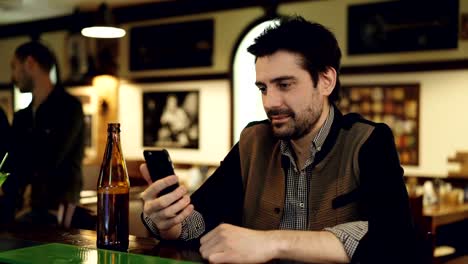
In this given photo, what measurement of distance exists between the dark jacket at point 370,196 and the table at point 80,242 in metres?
0.26

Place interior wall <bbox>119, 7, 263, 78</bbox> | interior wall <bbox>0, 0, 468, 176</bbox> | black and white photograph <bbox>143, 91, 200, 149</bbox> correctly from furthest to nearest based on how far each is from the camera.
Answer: black and white photograph <bbox>143, 91, 200, 149</bbox> → interior wall <bbox>119, 7, 263, 78</bbox> → interior wall <bbox>0, 0, 468, 176</bbox>

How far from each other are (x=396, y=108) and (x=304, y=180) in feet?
14.7

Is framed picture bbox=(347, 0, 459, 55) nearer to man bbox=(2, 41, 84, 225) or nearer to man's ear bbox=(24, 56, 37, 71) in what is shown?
man bbox=(2, 41, 84, 225)

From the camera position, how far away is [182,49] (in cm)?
771

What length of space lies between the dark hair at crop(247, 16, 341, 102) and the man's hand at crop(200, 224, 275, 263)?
0.63 m

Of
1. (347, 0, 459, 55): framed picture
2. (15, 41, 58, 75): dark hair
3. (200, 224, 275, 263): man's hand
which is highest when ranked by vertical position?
(347, 0, 459, 55): framed picture

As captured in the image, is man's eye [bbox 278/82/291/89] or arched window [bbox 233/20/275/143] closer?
man's eye [bbox 278/82/291/89]

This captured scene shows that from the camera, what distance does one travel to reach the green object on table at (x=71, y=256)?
1.39 meters

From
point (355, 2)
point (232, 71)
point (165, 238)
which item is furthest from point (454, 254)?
point (165, 238)

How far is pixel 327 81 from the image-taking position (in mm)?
1921

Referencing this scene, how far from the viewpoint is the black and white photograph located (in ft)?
25.1

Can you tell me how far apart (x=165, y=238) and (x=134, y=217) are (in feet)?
1.81

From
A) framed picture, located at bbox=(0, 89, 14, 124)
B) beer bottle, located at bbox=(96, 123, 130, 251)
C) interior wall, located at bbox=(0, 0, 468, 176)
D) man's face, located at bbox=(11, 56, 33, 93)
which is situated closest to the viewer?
beer bottle, located at bbox=(96, 123, 130, 251)

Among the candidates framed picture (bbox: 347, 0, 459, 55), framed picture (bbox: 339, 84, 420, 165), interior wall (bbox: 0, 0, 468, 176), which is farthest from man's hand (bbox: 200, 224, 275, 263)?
framed picture (bbox: 347, 0, 459, 55)
